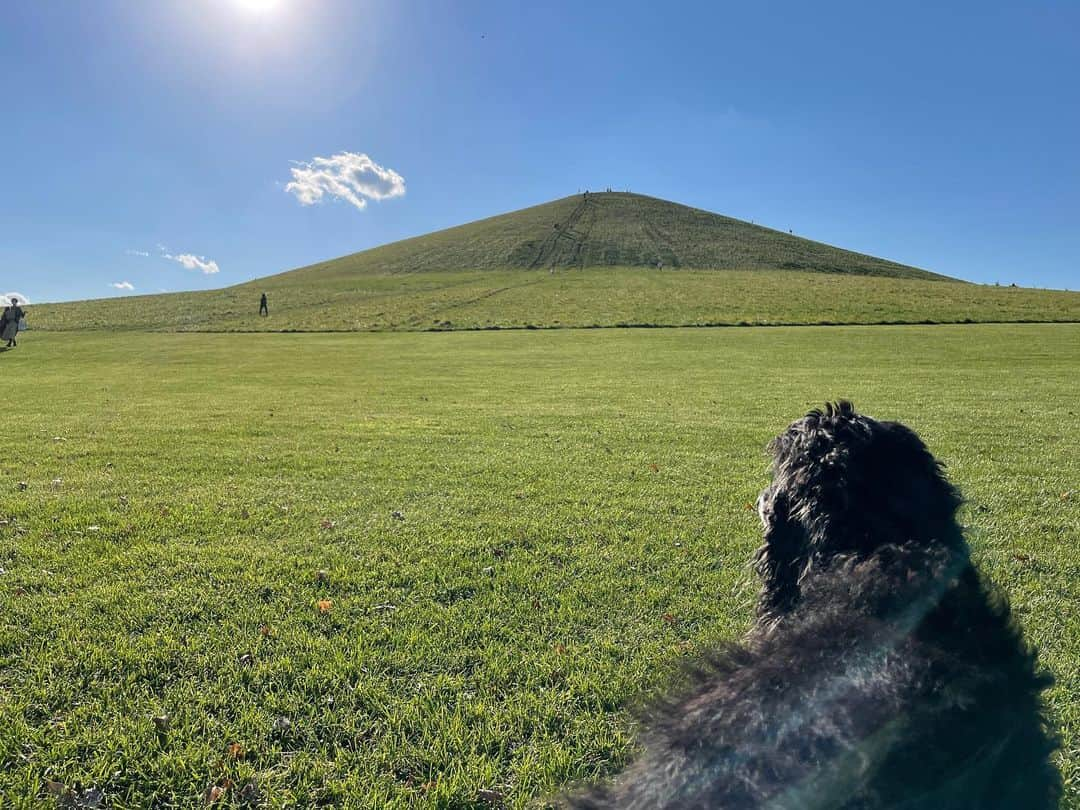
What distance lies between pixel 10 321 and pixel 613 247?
6542cm

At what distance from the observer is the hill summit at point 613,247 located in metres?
74.8

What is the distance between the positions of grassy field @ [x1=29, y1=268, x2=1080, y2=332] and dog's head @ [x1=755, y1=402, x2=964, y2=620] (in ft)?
120

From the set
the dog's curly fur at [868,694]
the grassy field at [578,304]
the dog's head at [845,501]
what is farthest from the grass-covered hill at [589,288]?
Result: the dog's curly fur at [868,694]

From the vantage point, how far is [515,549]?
18.8 ft

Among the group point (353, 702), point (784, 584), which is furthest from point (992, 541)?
point (353, 702)

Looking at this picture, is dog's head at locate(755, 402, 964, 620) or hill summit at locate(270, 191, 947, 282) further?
hill summit at locate(270, 191, 947, 282)

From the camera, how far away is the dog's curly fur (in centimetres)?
191

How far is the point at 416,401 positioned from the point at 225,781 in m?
12.6

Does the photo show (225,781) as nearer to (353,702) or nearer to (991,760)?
(353,702)

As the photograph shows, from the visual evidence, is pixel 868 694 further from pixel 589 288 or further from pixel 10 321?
pixel 589 288

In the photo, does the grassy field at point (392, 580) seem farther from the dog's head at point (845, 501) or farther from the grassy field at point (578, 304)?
the grassy field at point (578, 304)

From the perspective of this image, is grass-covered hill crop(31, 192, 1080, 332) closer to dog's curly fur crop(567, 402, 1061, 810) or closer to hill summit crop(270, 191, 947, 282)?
hill summit crop(270, 191, 947, 282)

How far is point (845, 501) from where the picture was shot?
2.86 metres

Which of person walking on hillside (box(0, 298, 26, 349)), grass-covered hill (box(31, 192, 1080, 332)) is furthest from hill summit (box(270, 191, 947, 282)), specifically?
person walking on hillside (box(0, 298, 26, 349))
